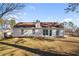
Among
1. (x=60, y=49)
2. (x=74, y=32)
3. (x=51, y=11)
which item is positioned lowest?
(x=60, y=49)

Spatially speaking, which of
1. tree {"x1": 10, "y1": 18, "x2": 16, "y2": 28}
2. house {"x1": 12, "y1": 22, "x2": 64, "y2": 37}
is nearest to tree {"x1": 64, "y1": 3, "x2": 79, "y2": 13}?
house {"x1": 12, "y1": 22, "x2": 64, "y2": 37}

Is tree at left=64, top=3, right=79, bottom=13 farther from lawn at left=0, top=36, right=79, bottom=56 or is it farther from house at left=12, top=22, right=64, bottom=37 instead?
lawn at left=0, top=36, right=79, bottom=56

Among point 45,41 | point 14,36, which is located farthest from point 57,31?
point 14,36

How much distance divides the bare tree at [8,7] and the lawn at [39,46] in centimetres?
36

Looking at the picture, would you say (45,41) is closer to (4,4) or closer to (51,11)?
(51,11)

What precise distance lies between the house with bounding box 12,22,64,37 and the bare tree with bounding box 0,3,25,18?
0.21 metres

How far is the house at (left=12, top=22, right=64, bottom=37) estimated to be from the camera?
3564 mm

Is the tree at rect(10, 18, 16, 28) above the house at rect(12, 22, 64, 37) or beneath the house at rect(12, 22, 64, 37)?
above

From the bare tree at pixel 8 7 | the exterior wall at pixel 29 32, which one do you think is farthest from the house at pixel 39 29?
the bare tree at pixel 8 7

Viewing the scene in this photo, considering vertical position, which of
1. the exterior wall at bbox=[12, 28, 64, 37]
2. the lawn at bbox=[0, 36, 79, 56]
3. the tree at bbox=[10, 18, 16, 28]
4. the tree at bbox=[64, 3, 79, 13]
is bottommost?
the lawn at bbox=[0, 36, 79, 56]

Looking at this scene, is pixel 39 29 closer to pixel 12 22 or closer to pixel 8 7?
pixel 12 22

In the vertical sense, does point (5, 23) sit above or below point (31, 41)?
above

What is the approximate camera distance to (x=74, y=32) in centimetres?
356

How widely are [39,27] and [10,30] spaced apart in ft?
1.23
